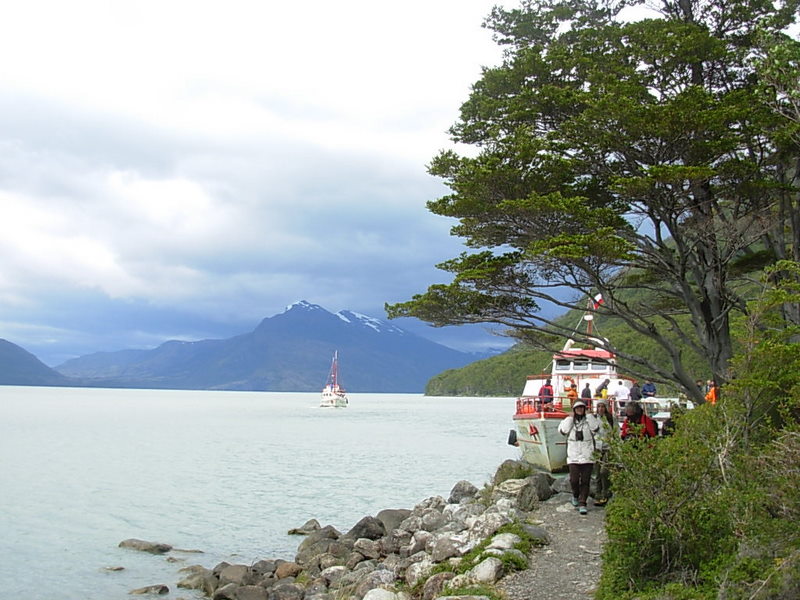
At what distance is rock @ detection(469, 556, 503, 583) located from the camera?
8.98 m

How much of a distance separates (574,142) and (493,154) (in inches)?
68.8

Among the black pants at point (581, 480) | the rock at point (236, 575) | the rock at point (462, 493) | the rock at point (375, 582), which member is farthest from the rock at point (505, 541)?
the rock at point (462, 493)

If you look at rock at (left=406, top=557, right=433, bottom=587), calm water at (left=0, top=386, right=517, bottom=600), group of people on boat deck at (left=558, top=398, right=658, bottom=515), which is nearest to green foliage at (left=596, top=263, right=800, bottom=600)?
group of people on boat deck at (left=558, top=398, right=658, bottom=515)

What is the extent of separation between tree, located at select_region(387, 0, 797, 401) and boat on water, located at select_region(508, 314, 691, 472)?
2.13 metres

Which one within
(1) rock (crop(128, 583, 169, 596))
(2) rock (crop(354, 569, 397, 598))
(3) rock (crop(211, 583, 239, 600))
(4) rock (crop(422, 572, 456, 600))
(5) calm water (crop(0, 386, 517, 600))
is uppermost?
(4) rock (crop(422, 572, 456, 600))

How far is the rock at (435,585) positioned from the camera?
941 centimetres

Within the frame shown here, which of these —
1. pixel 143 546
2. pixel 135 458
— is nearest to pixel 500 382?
pixel 135 458

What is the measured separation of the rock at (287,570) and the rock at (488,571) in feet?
22.4

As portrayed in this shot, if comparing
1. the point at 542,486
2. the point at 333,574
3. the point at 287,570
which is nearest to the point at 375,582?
the point at 333,574

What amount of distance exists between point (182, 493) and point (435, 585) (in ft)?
74.8

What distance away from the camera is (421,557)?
12.2 meters

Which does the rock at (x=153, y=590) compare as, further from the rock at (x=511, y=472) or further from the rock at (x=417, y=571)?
the rock at (x=511, y=472)

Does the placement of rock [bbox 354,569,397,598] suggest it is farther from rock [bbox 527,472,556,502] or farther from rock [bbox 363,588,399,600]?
rock [bbox 527,472,556,502]

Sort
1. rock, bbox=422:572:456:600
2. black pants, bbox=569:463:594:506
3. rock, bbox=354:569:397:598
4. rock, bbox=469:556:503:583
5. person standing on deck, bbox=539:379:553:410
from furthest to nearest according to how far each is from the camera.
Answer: person standing on deck, bbox=539:379:553:410 → black pants, bbox=569:463:594:506 → rock, bbox=354:569:397:598 → rock, bbox=422:572:456:600 → rock, bbox=469:556:503:583
